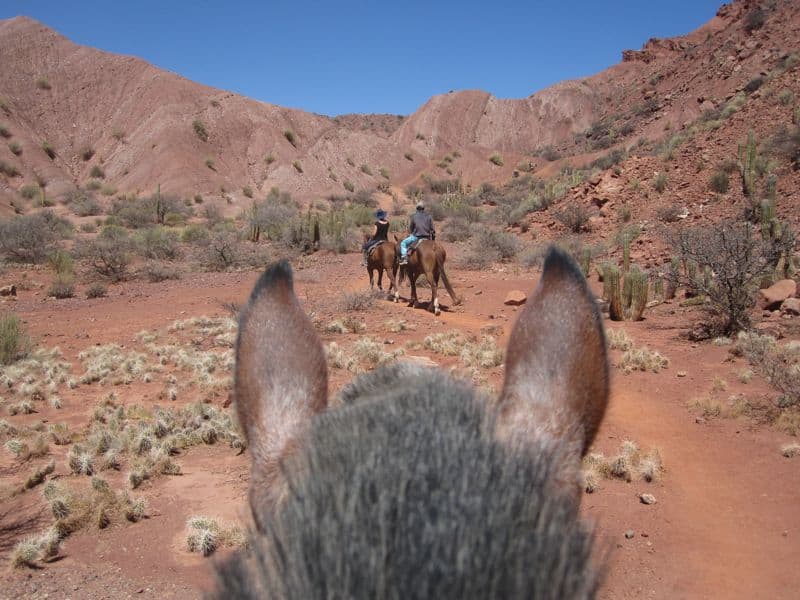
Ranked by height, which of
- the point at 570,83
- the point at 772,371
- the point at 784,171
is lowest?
the point at 772,371

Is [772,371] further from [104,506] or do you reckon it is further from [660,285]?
[104,506]

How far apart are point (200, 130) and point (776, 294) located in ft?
171

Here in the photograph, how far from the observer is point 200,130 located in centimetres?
5269

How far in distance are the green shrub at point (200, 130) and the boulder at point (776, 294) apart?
51635 mm

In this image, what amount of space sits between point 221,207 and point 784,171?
3687 centimetres

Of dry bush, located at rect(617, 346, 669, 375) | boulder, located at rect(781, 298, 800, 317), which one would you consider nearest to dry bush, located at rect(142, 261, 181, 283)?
dry bush, located at rect(617, 346, 669, 375)

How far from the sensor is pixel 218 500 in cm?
548

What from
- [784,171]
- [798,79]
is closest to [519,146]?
[798,79]

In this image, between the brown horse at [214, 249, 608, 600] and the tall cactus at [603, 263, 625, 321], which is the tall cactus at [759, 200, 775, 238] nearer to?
the tall cactus at [603, 263, 625, 321]

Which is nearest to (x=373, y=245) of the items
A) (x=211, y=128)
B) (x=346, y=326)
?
(x=346, y=326)

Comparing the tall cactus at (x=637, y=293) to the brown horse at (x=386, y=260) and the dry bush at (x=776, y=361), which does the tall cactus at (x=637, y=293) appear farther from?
the brown horse at (x=386, y=260)

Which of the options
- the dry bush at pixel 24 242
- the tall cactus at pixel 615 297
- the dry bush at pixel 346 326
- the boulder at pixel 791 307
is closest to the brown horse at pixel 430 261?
the dry bush at pixel 346 326

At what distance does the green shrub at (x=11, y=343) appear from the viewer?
10055 mm

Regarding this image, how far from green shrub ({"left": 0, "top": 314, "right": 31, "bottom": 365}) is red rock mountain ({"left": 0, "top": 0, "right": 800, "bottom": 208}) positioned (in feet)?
112
